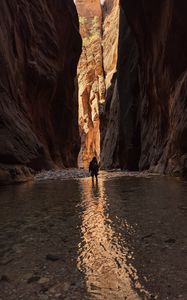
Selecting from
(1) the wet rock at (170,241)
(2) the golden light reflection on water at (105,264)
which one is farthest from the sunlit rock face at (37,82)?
(1) the wet rock at (170,241)

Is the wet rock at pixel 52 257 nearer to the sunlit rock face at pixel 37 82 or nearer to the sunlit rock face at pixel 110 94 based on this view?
the sunlit rock face at pixel 37 82

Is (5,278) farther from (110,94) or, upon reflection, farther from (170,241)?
(110,94)

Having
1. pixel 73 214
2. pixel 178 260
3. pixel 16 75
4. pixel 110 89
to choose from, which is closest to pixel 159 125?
pixel 16 75

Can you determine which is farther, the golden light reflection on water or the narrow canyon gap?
the narrow canyon gap

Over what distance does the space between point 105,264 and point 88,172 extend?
25113 mm

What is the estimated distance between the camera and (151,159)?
80.6ft

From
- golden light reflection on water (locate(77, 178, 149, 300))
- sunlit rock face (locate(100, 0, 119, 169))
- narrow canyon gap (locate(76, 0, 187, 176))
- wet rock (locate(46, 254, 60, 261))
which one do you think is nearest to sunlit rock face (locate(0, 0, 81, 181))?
sunlit rock face (locate(100, 0, 119, 169))

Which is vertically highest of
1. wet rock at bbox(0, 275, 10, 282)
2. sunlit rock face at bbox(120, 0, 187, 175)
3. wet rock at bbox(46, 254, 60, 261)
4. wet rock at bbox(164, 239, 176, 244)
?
sunlit rock face at bbox(120, 0, 187, 175)

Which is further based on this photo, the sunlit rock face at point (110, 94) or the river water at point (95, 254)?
the sunlit rock face at point (110, 94)

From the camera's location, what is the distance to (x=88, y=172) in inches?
1119

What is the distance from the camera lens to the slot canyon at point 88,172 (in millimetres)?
3072

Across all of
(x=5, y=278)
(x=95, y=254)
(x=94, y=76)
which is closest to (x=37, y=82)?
(x=95, y=254)

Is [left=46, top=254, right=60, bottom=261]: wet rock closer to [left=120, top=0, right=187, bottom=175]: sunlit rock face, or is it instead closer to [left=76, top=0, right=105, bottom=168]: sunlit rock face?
[left=120, top=0, right=187, bottom=175]: sunlit rock face

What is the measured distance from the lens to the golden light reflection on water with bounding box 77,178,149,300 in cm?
268
